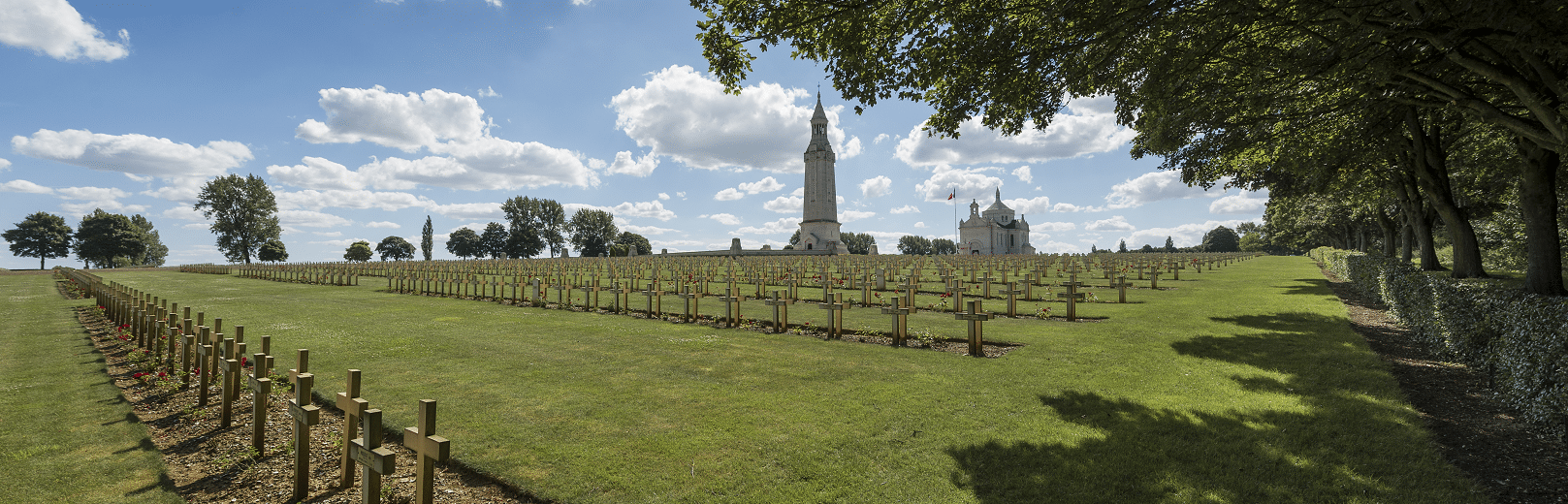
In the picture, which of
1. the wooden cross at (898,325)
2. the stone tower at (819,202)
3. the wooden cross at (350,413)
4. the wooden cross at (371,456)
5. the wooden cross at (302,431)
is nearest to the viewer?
the wooden cross at (371,456)

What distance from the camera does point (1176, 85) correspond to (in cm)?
799

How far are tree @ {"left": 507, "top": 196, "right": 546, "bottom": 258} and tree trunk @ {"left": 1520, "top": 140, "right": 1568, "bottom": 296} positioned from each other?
296 ft

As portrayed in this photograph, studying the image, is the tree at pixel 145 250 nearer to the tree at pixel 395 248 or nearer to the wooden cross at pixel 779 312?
the tree at pixel 395 248

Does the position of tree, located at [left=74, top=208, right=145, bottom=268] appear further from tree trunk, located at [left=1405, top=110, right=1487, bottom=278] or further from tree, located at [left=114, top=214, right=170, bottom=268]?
tree trunk, located at [left=1405, top=110, right=1487, bottom=278]

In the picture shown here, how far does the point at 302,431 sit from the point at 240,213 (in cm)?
8531

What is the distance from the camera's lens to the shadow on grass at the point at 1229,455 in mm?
3889

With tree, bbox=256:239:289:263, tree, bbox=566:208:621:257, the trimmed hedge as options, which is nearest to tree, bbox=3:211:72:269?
tree, bbox=256:239:289:263

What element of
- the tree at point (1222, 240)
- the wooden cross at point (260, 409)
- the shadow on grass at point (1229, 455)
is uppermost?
the tree at point (1222, 240)

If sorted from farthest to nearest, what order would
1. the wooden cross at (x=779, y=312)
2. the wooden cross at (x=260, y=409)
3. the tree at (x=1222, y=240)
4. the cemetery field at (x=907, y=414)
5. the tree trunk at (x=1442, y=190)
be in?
the tree at (x=1222, y=240) → the tree trunk at (x=1442, y=190) → the wooden cross at (x=779, y=312) → the wooden cross at (x=260, y=409) → the cemetery field at (x=907, y=414)

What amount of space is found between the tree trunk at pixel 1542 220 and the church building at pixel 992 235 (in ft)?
277

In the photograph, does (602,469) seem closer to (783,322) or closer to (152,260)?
(783,322)

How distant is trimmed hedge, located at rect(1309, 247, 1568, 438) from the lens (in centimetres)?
474

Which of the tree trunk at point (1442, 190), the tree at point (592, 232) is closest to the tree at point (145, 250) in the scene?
the tree at point (592, 232)

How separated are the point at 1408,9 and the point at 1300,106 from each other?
A: 5170 mm
